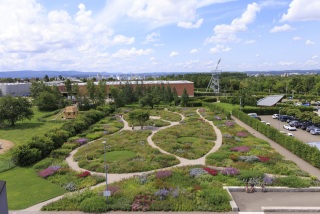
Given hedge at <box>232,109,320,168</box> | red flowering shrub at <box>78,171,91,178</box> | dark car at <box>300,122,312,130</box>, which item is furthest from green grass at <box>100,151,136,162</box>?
dark car at <box>300,122,312,130</box>

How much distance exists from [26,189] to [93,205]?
7.44m

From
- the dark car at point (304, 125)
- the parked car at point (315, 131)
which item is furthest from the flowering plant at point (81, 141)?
the dark car at point (304, 125)

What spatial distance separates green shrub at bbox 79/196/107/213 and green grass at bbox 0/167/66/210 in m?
3.62

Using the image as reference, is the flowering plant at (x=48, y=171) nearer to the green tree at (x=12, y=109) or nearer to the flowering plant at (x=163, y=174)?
the flowering plant at (x=163, y=174)

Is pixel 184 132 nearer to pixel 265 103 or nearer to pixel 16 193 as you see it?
Result: pixel 16 193

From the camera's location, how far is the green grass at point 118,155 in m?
29.5

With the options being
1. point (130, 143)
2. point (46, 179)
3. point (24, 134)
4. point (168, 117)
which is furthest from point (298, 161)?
point (24, 134)

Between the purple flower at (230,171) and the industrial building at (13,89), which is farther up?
the industrial building at (13,89)

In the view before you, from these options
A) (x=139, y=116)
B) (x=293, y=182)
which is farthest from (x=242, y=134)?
(x=293, y=182)

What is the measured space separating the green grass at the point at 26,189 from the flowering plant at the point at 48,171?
0.38 metres

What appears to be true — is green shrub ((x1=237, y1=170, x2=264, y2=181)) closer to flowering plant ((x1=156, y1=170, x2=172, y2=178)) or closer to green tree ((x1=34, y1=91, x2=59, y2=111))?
flowering plant ((x1=156, y1=170, x2=172, y2=178))

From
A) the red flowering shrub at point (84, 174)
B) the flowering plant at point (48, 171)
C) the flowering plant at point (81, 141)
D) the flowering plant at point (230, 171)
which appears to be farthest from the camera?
the flowering plant at point (81, 141)

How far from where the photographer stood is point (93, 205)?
18.1 meters

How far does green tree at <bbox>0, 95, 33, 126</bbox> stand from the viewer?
49.8 meters
